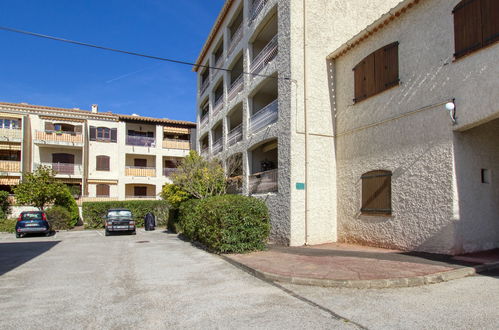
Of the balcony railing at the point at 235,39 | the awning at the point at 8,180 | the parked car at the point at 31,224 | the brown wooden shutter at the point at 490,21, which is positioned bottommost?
the parked car at the point at 31,224

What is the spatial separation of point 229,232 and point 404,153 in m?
5.70

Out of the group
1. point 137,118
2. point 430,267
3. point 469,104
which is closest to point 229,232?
point 430,267

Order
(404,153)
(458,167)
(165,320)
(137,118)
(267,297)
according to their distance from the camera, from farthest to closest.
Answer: (137,118) → (404,153) → (458,167) → (267,297) → (165,320)

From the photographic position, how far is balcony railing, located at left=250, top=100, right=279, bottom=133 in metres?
13.7

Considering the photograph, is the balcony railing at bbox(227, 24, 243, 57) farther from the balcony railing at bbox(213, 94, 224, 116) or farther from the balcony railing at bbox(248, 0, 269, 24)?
the balcony railing at bbox(213, 94, 224, 116)

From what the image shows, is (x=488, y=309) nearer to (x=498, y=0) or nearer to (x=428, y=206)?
(x=428, y=206)

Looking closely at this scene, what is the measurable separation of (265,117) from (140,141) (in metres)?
23.0

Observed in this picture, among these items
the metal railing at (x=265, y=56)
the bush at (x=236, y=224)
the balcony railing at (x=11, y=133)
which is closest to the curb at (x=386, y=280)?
the bush at (x=236, y=224)

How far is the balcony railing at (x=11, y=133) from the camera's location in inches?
1160

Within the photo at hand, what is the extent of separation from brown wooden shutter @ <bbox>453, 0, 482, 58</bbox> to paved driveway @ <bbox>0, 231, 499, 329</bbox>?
5301mm

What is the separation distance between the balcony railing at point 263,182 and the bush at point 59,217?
17.3m

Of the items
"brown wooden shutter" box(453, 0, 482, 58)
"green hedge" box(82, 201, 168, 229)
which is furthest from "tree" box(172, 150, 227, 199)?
"green hedge" box(82, 201, 168, 229)

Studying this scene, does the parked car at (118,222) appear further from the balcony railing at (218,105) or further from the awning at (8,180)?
the awning at (8,180)

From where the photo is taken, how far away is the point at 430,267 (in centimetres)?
722
